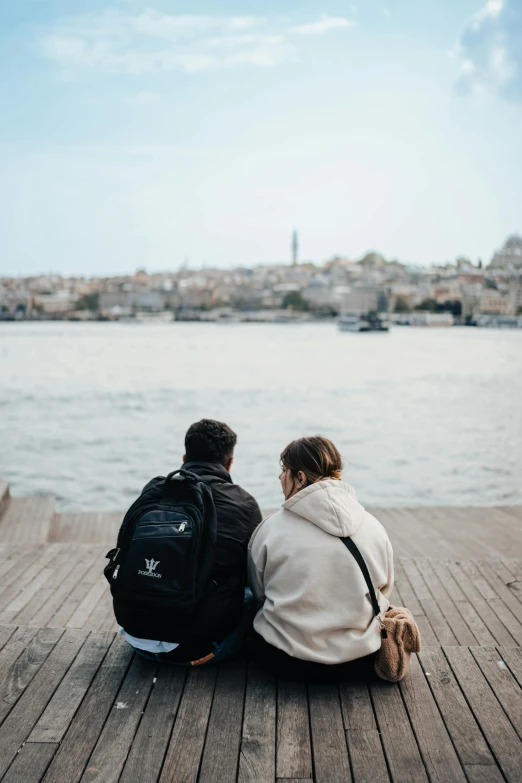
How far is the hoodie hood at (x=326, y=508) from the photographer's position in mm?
2268

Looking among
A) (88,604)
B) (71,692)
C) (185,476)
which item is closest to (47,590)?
(88,604)

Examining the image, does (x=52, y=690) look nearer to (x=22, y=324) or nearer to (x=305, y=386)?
(x=305, y=386)

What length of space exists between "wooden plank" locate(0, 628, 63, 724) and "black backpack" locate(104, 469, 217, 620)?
0.39 meters

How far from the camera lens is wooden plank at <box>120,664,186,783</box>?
200cm

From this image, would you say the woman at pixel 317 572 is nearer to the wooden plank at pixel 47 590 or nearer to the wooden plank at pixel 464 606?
the wooden plank at pixel 464 606

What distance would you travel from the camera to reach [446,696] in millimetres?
2363

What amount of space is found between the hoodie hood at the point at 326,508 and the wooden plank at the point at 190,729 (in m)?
0.59

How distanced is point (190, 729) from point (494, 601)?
2.42 m

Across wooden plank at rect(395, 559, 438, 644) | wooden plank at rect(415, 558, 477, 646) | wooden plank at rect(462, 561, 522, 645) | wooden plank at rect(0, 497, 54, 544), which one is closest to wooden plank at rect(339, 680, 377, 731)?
wooden plank at rect(395, 559, 438, 644)

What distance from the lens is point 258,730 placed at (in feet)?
7.12

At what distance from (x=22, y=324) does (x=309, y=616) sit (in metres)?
128

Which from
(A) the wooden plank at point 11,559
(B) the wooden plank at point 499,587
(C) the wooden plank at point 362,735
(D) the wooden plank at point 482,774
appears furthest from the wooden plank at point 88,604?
(D) the wooden plank at point 482,774

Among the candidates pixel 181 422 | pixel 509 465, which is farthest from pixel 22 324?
pixel 509 465

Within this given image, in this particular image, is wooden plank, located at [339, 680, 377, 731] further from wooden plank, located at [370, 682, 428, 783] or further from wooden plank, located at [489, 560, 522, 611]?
wooden plank, located at [489, 560, 522, 611]
